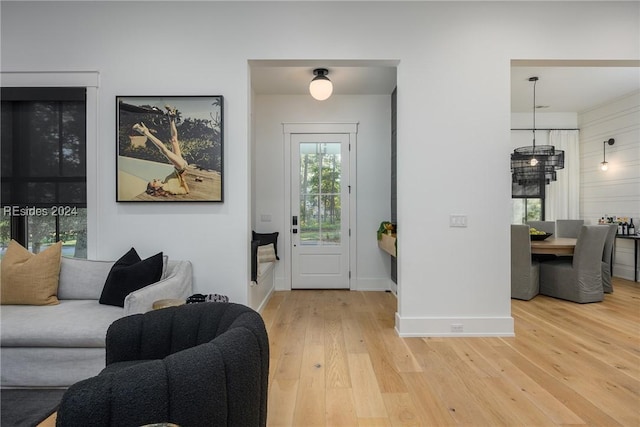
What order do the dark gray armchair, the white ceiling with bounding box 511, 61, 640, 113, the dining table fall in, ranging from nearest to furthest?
the dark gray armchair → the dining table → the white ceiling with bounding box 511, 61, 640, 113

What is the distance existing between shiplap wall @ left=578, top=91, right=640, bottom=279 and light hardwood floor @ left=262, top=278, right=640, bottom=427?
8.17 ft

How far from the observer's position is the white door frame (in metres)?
4.86

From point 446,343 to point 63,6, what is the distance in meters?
4.58

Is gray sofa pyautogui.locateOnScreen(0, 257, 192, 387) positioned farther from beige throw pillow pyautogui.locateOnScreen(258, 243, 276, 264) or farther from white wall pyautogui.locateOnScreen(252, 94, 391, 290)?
white wall pyautogui.locateOnScreen(252, 94, 391, 290)

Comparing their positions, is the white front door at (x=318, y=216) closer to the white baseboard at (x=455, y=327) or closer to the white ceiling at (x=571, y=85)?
the white baseboard at (x=455, y=327)

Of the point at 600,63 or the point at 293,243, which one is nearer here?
the point at 600,63

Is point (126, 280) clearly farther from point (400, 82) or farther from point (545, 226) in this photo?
point (545, 226)

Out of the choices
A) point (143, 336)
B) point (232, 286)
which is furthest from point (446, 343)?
point (143, 336)

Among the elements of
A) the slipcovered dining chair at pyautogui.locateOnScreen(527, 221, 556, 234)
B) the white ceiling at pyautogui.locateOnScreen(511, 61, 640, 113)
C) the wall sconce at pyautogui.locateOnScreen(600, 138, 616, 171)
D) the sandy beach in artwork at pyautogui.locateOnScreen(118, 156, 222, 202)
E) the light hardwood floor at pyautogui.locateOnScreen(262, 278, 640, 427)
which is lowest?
the light hardwood floor at pyautogui.locateOnScreen(262, 278, 640, 427)

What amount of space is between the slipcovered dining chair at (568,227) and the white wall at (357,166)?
3337 millimetres

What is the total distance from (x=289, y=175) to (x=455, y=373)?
3.40 m

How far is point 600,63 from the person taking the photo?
3094mm

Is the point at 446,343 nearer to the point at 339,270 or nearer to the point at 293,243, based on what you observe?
the point at 339,270

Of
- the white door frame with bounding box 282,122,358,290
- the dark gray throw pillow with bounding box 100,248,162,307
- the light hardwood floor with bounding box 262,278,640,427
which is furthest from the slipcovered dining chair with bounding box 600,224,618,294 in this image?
the dark gray throw pillow with bounding box 100,248,162,307
